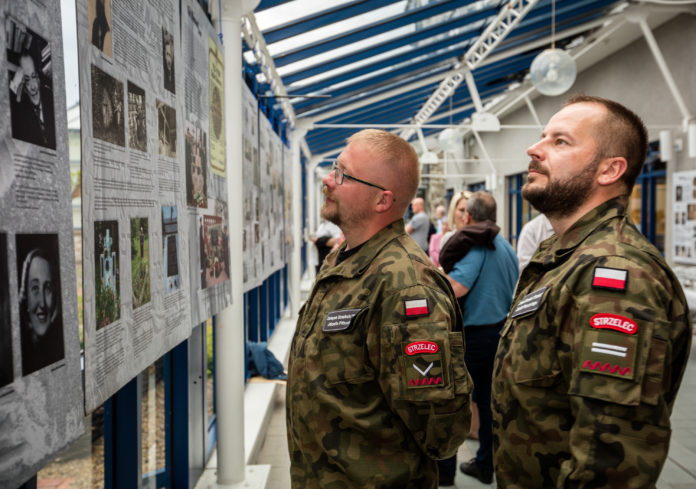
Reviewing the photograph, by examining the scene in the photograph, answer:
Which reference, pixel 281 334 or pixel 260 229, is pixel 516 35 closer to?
pixel 281 334

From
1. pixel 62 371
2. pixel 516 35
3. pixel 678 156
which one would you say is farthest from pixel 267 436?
pixel 678 156

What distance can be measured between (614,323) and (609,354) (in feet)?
0.21

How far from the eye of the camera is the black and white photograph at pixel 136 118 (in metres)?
1.37

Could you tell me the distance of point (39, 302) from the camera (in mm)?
895

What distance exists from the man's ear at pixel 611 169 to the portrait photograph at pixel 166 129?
3.87 feet

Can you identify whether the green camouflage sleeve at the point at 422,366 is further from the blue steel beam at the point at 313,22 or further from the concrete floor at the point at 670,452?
the blue steel beam at the point at 313,22

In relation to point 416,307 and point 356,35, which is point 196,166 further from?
point 356,35

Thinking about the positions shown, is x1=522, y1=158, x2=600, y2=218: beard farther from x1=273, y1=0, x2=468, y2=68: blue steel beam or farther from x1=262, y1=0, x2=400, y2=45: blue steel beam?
x1=273, y1=0, x2=468, y2=68: blue steel beam

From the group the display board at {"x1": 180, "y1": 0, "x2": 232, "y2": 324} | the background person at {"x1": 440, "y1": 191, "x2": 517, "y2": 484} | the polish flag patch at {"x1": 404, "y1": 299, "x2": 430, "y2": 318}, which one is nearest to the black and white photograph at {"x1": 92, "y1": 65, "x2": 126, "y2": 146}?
the display board at {"x1": 180, "y1": 0, "x2": 232, "y2": 324}

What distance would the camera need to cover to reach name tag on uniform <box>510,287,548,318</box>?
131 centimetres

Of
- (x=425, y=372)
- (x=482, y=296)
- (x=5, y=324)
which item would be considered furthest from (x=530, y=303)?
(x=482, y=296)

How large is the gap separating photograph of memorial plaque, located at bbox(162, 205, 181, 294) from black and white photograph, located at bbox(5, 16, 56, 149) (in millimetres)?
707

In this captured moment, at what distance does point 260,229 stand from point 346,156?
7.97 ft

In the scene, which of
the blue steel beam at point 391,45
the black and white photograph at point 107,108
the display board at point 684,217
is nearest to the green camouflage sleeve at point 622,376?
the black and white photograph at point 107,108
